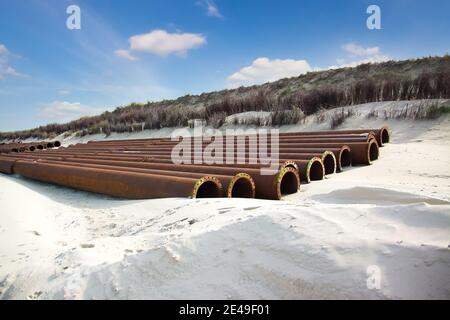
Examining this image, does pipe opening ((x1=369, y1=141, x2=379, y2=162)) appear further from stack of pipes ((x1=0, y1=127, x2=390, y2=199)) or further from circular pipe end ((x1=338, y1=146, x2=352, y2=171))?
circular pipe end ((x1=338, y1=146, x2=352, y2=171))

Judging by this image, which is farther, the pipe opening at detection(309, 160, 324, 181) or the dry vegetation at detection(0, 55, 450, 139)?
the dry vegetation at detection(0, 55, 450, 139)

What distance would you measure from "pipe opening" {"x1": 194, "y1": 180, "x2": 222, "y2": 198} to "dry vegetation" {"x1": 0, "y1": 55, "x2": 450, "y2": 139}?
7.95 meters

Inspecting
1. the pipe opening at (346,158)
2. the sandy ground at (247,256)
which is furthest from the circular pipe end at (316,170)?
the sandy ground at (247,256)

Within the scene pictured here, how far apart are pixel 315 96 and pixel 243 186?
10235 millimetres

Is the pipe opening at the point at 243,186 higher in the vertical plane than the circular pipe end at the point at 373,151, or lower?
lower

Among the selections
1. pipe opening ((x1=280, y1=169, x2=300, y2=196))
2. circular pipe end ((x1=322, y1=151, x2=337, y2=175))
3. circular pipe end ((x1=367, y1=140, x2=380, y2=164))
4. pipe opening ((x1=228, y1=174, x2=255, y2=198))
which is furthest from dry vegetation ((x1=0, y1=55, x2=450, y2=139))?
pipe opening ((x1=228, y1=174, x2=255, y2=198))

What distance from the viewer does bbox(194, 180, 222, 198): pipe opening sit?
4.07 metres

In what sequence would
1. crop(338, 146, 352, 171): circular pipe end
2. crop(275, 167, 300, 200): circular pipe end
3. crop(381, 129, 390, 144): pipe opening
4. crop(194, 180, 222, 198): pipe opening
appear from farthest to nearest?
1. crop(381, 129, 390, 144): pipe opening
2. crop(338, 146, 352, 171): circular pipe end
3. crop(275, 167, 300, 200): circular pipe end
4. crop(194, 180, 222, 198): pipe opening

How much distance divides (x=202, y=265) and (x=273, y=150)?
4475mm

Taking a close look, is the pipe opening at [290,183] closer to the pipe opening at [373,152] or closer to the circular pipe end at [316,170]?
the circular pipe end at [316,170]

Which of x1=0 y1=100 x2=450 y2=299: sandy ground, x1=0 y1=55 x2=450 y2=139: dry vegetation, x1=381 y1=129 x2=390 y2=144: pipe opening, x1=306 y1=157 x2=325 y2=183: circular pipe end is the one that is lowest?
x1=0 y1=100 x2=450 y2=299: sandy ground

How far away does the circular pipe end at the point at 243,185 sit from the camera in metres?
4.18
